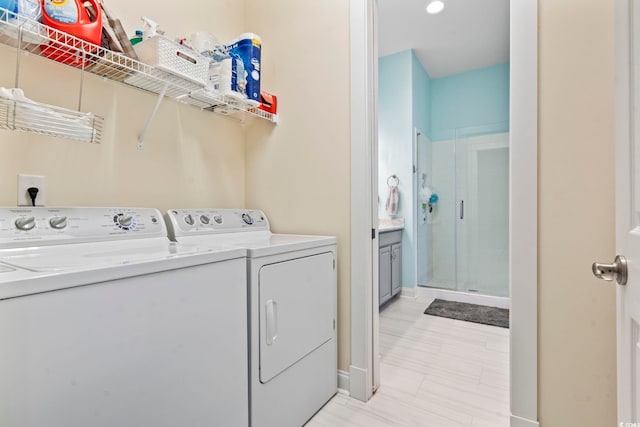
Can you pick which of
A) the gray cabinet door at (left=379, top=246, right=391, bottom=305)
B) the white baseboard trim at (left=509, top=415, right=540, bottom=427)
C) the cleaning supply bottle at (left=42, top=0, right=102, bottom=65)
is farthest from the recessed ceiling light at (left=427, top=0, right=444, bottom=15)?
the white baseboard trim at (left=509, top=415, right=540, bottom=427)

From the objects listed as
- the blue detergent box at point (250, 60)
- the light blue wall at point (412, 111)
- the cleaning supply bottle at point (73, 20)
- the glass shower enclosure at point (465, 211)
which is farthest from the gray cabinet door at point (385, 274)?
the cleaning supply bottle at point (73, 20)

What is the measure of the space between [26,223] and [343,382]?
5.15 ft

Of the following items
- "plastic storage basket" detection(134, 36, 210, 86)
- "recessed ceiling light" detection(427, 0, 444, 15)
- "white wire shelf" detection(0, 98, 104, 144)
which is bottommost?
"white wire shelf" detection(0, 98, 104, 144)

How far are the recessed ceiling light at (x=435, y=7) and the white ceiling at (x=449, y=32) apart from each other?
4 cm

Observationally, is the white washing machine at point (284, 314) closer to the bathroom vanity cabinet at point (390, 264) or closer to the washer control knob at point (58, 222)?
the washer control knob at point (58, 222)

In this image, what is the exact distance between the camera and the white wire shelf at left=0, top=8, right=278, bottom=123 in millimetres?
997

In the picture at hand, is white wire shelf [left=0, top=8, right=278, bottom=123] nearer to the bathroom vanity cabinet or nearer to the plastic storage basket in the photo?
the plastic storage basket

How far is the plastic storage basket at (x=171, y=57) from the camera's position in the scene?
1.25m

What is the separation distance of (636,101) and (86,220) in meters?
1.69

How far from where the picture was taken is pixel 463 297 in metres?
3.36

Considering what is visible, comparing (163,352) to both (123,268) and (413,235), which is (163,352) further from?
(413,235)

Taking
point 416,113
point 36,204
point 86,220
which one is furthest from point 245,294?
point 416,113

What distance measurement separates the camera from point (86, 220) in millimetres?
1191

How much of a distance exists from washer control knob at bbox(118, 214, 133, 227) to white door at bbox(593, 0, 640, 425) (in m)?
1.60
